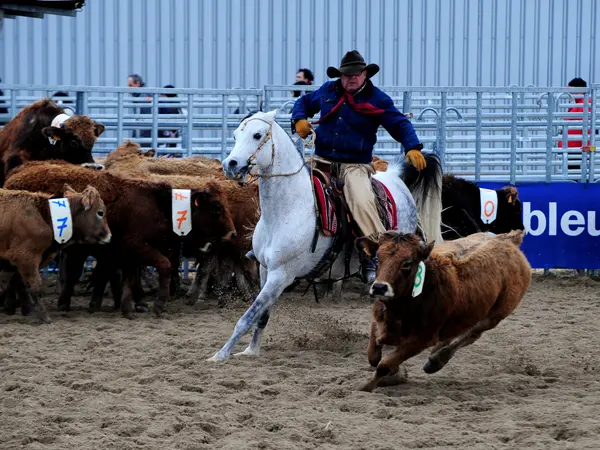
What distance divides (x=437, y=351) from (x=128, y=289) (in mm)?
3852

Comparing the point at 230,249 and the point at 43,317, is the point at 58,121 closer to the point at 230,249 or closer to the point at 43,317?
the point at 230,249

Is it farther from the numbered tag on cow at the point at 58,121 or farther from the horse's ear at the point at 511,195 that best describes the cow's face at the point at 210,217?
the horse's ear at the point at 511,195

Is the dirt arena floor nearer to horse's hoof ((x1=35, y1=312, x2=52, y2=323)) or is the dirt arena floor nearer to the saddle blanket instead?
horse's hoof ((x1=35, y1=312, x2=52, y2=323))

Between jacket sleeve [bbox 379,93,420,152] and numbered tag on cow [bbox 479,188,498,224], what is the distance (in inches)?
161

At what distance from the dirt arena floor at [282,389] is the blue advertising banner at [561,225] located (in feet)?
10.9

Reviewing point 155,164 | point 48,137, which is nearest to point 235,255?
point 155,164

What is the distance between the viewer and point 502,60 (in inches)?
757

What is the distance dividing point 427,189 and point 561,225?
4.64m

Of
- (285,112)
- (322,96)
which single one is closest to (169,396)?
(322,96)

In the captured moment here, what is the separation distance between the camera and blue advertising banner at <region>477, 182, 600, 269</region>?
13.4 metres

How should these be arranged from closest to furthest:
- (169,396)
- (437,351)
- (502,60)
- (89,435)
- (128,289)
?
1. (89,435)
2. (169,396)
3. (437,351)
4. (128,289)
5. (502,60)

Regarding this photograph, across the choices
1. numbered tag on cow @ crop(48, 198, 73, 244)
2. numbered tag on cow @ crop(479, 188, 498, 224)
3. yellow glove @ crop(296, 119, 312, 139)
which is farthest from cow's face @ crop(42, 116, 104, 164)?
numbered tag on cow @ crop(479, 188, 498, 224)

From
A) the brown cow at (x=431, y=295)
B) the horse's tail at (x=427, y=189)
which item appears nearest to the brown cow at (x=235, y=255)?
the horse's tail at (x=427, y=189)

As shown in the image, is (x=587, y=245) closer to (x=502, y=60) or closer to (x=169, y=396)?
(x=502, y=60)
